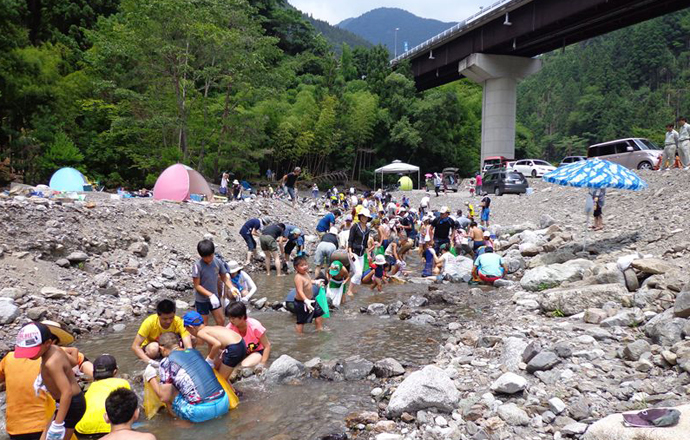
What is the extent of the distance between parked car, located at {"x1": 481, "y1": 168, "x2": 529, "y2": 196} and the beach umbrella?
14204 millimetres

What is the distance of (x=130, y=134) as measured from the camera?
24.6 meters

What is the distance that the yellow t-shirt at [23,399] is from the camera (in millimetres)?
3504

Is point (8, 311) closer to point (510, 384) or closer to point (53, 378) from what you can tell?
point (53, 378)

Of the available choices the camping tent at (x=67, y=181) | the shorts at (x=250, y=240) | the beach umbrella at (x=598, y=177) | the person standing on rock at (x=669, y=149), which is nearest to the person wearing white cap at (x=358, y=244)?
the shorts at (x=250, y=240)

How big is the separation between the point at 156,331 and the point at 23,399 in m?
1.59

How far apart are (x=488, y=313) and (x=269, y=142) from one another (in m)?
31.3

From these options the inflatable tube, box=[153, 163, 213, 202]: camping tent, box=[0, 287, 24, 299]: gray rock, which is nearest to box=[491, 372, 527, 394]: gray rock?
the inflatable tube

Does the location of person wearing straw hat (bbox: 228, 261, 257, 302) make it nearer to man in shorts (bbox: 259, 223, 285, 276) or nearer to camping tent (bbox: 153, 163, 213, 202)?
man in shorts (bbox: 259, 223, 285, 276)

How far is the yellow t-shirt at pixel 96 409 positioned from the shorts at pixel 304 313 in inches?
122

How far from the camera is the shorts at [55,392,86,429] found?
138 inches

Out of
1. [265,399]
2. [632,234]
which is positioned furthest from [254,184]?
[265,399]

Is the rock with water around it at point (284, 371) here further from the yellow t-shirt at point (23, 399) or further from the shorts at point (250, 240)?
the shorts at point (250, 240)

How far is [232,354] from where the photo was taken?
4.61 meters

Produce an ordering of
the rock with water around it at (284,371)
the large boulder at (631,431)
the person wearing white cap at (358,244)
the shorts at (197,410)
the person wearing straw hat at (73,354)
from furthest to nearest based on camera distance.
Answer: the person wearing white cap at (358,244) → the rock with water around it at (284,371) → the person wearing straw hat at (73,354) → the shorts at (197,410) → the large boulder at (631,431)
